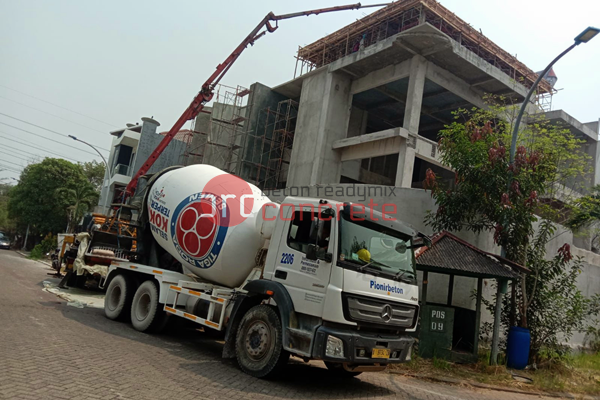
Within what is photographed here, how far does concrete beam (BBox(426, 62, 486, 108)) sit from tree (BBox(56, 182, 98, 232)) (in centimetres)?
3163

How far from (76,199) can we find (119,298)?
33.8m

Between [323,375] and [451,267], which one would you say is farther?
[451,267]

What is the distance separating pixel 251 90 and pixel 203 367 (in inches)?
968

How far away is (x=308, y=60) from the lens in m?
28.7

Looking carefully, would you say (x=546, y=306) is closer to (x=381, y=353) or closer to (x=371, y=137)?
(x=381, y=353)

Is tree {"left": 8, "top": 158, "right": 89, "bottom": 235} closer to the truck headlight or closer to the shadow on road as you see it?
the shadow on road

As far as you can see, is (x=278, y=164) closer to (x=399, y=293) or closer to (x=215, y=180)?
(x=215, y=180)

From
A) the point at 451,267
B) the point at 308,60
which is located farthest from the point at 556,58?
the point at 308,60

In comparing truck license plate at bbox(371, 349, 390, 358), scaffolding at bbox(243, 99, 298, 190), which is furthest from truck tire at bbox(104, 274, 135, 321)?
scaffolding at bbox(243, 99, 298, 190)

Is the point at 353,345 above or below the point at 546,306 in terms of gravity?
below

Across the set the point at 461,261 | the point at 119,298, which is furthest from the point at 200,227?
the point at 461,261

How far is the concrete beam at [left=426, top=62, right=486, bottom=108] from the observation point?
2267 cm

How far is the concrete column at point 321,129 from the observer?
80.3ft

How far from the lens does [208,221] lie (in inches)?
337
